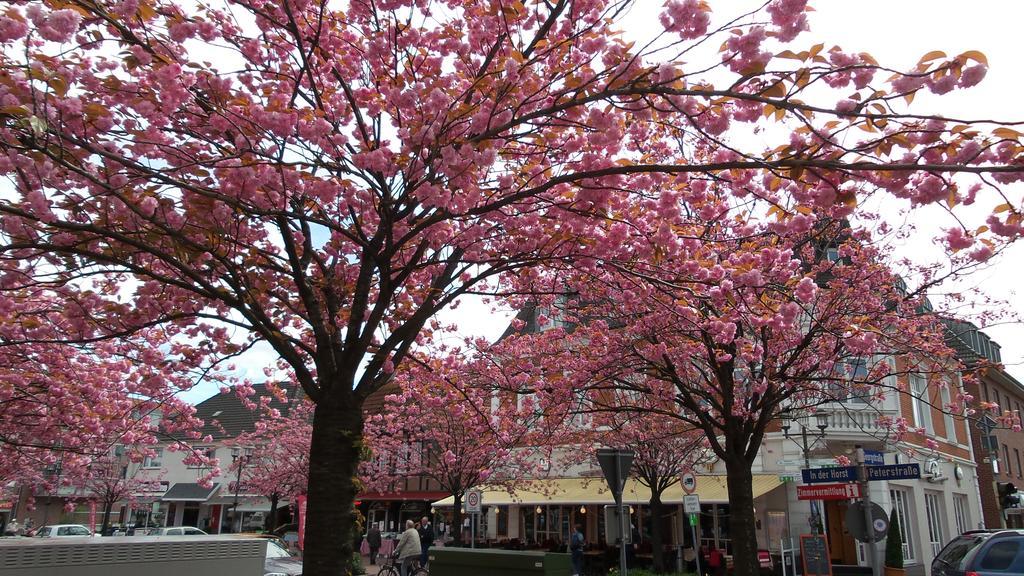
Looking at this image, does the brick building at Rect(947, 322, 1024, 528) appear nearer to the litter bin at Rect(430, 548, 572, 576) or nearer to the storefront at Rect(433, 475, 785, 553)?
the storefront at Rect(433, 475, 785, 553)

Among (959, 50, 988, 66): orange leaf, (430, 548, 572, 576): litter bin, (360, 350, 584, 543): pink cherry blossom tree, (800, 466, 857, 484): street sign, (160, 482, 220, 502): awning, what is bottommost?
(430, 548, 572, 576): litter bin

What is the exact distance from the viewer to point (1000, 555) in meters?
9.80

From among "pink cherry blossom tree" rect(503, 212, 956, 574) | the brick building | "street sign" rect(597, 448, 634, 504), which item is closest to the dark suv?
"pink cherry blossom tree" rect(503, 212, 956, 574)

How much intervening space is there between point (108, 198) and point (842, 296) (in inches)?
383

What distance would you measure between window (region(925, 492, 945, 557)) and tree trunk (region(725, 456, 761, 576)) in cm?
1580

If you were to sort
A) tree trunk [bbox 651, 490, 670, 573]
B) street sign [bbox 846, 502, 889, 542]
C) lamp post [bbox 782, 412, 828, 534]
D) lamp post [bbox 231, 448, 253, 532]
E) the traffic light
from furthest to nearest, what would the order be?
lamp post [bbox 231, 448, 253, 532] → the traffic light → tree trunk [bbox 651, 490, 670, 573] → lamp post [bbox 782, 412, 828, 534] → street sign [bbox 846, 502, 889, 542]

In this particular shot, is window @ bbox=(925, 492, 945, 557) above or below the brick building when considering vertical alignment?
below

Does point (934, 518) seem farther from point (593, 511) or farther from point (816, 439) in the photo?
point (593, 511)

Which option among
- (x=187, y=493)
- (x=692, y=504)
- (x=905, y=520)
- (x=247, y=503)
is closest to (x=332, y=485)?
(x=692, y=504)

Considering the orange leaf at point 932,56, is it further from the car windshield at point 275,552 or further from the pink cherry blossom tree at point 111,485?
the pink cherry blossom tree at point 111,485

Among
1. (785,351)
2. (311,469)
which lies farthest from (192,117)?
(785,351)

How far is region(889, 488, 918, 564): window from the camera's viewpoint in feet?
67.6

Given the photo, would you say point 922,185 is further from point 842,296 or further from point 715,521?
point 715,521

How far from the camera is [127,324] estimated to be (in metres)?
6.73
